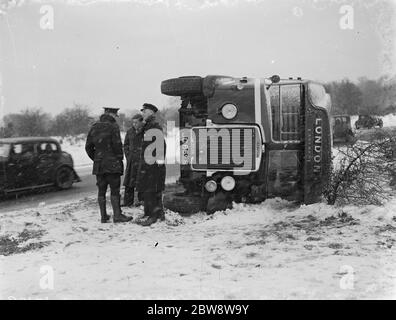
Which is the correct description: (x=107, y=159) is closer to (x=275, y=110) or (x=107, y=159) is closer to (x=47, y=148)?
(x=275, y=110)

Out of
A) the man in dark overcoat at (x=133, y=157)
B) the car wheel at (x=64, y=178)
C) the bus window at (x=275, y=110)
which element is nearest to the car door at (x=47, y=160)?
the car wheel at (x=64, y=178)

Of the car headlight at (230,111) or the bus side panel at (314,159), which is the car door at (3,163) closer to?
the car headlight at (230,111)

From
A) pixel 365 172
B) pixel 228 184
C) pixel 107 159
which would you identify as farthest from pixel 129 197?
pixel 365 172

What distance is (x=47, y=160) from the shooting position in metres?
12.2

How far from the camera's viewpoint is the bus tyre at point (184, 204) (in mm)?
7344

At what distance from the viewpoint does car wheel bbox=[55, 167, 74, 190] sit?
12461 mm

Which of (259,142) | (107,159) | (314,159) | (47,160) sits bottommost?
(47,160)

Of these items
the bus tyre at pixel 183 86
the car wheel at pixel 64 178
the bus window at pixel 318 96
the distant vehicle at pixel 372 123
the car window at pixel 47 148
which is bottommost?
the car wheel at pixel 64 178

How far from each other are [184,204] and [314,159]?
2.24 metres

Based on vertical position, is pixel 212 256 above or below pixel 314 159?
below

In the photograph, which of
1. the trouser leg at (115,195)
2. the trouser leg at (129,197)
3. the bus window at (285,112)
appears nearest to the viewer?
the trouser leg at (115,195)

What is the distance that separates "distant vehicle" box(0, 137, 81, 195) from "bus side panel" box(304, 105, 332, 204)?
24.5ft

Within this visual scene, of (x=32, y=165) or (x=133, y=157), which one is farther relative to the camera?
(x=32, y=165)

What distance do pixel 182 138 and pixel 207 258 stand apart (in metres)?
3.33
